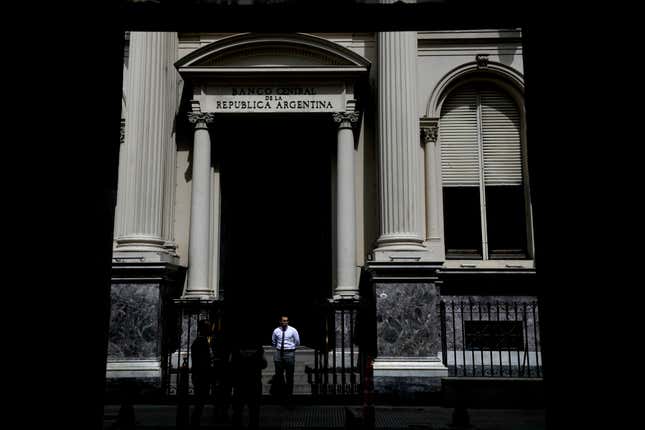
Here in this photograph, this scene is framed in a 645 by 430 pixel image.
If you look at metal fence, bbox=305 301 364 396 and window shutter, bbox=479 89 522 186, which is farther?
window shutter, bbox=479 89 522 186

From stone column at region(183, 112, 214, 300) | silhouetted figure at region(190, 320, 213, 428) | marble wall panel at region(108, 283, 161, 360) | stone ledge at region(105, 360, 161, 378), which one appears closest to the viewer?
silhouetted figure at region(190, 320, 213, 428)

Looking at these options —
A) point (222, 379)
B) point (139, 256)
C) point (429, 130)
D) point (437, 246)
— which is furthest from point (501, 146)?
point (222, 379)

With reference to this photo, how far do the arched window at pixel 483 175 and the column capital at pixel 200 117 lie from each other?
20.0 ft

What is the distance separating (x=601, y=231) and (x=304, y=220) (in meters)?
15.7

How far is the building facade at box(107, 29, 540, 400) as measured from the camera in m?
13.0

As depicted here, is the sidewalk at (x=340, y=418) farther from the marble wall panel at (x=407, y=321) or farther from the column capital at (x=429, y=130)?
the column capital at (x=429, y=130)

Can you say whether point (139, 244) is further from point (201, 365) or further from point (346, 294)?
point (201, 365)

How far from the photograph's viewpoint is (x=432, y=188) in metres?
15.7

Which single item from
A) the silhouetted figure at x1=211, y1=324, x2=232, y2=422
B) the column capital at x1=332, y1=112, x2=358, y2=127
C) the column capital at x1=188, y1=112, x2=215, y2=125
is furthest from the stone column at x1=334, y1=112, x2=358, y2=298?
the silhouetted figure at x1=211, y1=324, x2=232, y2=422

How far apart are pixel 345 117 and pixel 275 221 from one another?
483 centimetres

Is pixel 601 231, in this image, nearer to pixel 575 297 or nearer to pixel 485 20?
pixel 575 297

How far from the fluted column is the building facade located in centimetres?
3

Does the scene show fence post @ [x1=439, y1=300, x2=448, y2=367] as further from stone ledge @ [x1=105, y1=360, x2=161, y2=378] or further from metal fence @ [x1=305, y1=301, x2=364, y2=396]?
stone ledge @ [x1=105, y1=360, x2=161, y2=378]

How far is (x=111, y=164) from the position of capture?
12.2 feet
